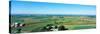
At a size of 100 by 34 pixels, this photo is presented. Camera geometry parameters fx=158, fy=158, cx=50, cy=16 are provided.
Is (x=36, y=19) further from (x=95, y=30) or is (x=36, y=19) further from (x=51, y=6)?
(x=95, y=30)

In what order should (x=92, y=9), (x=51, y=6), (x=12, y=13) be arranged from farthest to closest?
(x=92, y=9) < (x=51, y=6) < (x=12, y=13)

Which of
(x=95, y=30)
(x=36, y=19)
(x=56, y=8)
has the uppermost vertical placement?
(x=56, y=8)

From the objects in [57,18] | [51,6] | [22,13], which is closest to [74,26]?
[57,18]

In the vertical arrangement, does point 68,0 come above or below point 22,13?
above

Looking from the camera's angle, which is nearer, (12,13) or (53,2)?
(12,13)

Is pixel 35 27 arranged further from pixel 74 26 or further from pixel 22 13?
pixel 74 26

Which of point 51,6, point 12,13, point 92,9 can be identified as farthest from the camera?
point 92,9
